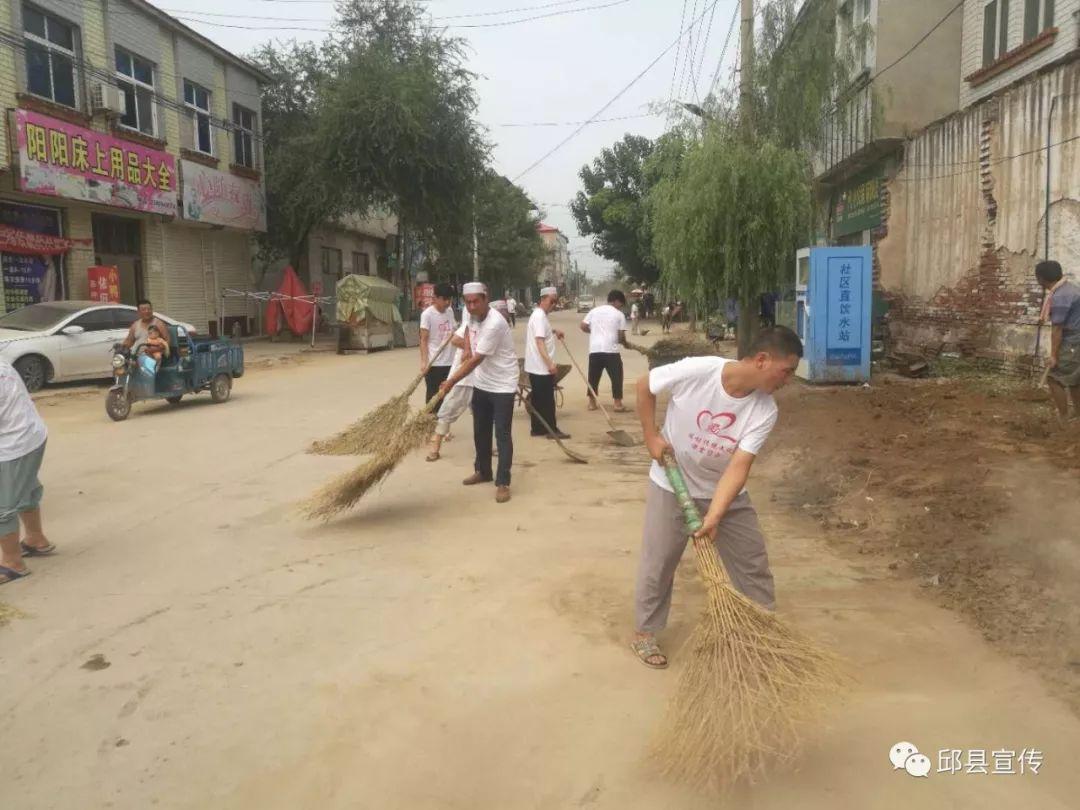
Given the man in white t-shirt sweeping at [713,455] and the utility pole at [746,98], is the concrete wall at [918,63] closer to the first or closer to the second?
the utility pole at [746,98]

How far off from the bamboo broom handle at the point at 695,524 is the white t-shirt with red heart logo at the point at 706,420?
7 centimetres

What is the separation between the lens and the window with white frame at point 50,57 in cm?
1602

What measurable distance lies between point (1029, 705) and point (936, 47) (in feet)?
51.3

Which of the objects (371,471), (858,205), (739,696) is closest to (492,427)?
(371,471)

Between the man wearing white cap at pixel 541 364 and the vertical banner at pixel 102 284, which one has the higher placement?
the vertical banner at pixel 102 284

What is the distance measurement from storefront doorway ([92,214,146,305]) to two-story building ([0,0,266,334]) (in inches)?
1.3

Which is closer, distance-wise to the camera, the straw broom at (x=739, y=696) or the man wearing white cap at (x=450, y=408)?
the straw broom at (x=739, y=696)

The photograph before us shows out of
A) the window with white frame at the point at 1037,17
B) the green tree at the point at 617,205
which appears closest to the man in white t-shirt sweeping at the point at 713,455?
the window with white frame at the point at 1037,17

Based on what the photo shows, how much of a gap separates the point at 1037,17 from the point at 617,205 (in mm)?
26796

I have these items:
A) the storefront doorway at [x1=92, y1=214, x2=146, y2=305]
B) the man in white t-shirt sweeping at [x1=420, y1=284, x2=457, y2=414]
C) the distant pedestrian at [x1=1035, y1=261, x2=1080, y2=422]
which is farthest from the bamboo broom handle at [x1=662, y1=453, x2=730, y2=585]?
the storefront doorway at [x1=92, y1=214, x2=146, y2=305]

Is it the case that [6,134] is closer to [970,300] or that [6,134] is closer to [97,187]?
[97,187]

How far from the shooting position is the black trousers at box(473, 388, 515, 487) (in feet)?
20.4

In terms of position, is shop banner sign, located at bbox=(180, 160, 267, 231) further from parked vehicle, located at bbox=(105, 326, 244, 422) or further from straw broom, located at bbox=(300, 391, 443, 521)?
straw broom, located at bbox=(300, 391, 443, 521)

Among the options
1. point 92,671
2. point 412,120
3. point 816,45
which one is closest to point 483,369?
point 92,671
